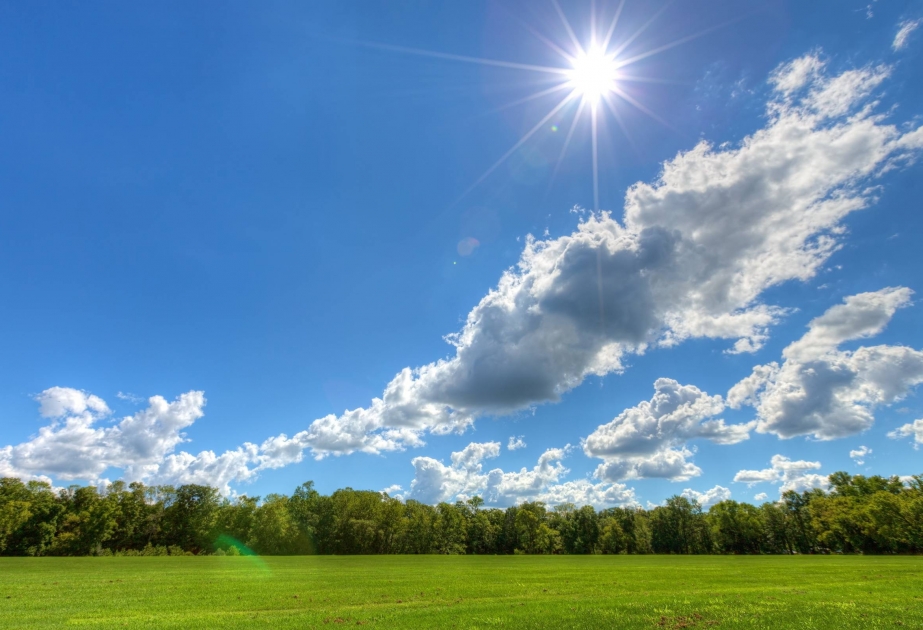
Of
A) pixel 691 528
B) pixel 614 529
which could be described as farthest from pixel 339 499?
pixel 691 528

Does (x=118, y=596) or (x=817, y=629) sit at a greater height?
(x=817, y=629)

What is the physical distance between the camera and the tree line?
85.2 metres

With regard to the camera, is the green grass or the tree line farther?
the tree line

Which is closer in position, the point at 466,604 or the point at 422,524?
the point at 466,604

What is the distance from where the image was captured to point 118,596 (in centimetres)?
2236

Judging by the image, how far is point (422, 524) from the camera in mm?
113938

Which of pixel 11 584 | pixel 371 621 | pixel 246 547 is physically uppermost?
pixel 371 621

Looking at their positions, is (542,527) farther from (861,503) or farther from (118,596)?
(118,596)

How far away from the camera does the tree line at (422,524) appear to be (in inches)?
3354

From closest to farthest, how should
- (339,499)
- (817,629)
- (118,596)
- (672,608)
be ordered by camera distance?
(817,629) → (672,608) → (118,596) → (339,499)

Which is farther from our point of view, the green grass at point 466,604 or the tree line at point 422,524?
the tree line at point 422,524

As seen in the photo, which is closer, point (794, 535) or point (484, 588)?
point (484, 588)

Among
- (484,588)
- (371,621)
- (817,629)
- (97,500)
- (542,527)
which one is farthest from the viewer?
(542,527)

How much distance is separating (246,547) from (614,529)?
327ft
